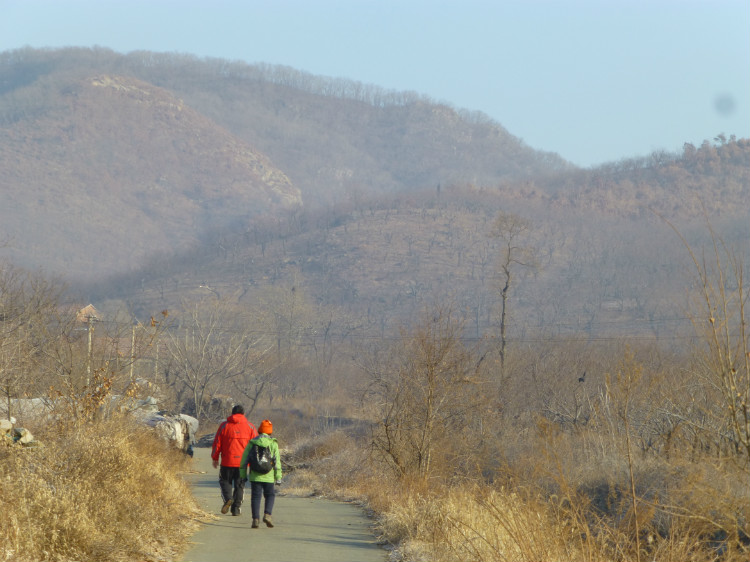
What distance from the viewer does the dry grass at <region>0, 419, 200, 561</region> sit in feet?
31.4

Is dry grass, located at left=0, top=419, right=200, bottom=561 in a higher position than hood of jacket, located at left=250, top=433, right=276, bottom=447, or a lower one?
lower

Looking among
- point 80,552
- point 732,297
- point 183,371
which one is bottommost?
point 183,371

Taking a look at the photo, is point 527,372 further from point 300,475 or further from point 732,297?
point 732,297

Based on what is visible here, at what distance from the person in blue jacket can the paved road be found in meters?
0.27

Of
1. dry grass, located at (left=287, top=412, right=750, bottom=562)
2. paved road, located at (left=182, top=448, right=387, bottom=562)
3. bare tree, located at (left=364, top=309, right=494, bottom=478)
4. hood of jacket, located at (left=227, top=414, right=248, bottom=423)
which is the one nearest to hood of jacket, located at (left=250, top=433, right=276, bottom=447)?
paved road, located at (left=182, top=448, right=387, bottom=562)

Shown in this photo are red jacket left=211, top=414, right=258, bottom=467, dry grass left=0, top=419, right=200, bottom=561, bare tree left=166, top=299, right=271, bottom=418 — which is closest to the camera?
dry grass left=0, top=419, right=200, bottom=561

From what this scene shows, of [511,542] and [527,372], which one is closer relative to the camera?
[511,542]

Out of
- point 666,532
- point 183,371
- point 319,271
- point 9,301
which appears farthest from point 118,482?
point 319,271

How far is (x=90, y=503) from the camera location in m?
11.1

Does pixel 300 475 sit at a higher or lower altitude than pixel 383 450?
lower

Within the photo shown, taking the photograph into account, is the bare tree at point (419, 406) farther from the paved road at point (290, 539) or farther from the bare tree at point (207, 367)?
the bare tree at point (207, 367)

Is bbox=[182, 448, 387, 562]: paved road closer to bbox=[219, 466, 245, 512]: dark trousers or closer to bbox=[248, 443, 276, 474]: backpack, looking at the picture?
bbox=[219, 466, 245, 512]: dark trousers

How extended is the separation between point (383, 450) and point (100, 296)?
388 feet

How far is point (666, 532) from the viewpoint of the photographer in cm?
1689
